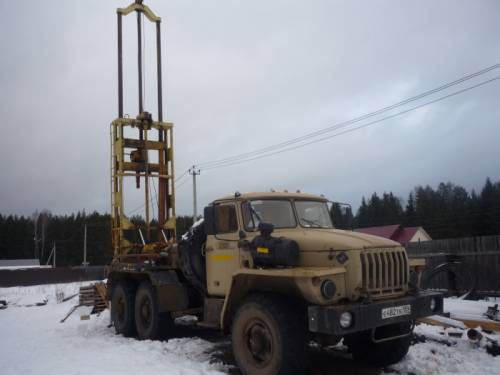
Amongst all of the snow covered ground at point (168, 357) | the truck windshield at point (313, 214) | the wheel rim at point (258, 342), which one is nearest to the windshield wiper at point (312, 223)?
the truck windshield at point (313, 214)

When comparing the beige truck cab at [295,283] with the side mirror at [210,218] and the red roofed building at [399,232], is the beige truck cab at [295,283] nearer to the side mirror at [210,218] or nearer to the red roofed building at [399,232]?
the side mirror at [210,218]

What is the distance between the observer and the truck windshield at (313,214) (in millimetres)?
7559

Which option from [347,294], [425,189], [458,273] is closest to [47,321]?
[347,294]

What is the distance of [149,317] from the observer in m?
9.70

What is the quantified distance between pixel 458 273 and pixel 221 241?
9816mm

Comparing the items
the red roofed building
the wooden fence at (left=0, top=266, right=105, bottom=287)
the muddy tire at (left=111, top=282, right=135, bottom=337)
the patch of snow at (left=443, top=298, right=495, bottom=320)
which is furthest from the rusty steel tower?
the red roofed building

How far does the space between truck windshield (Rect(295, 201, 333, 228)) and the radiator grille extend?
4.81 feet

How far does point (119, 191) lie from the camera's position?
11422 millimetres

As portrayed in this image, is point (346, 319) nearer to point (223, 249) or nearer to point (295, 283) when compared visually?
point (295, 283)

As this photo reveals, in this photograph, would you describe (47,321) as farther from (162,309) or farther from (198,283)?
(198,283)

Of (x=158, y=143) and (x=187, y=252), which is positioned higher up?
(x=158, y=143)

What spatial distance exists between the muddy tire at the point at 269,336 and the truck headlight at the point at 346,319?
672mm

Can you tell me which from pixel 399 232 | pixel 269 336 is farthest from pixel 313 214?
pixel 399 232

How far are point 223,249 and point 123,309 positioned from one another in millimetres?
4362
